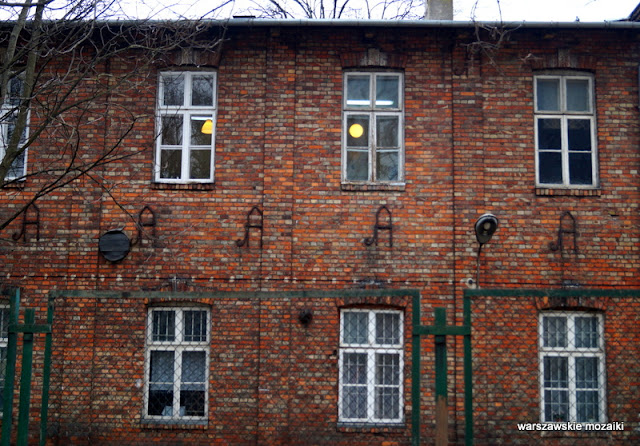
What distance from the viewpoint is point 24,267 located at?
34.7ft

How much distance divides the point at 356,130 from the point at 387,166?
29.8 inches

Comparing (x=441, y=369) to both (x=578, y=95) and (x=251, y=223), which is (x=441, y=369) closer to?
(x=251, y=223)

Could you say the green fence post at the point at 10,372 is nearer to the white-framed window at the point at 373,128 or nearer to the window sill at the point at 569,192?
the white-framed window at the point at 373,128

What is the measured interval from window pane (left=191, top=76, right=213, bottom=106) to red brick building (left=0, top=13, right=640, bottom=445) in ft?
0.16

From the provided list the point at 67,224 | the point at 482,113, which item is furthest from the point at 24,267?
the point at 482,113

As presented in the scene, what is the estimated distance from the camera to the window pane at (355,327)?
33.8 feet

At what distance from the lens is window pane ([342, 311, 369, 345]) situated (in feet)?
33.8

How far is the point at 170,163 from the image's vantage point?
1097 cm

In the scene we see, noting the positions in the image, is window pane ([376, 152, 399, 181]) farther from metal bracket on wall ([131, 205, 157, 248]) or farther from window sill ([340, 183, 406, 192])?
metal bracket on wall ([131, 205, 157, 248])

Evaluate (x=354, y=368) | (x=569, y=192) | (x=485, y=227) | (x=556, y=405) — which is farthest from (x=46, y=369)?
(x=569, y=192)

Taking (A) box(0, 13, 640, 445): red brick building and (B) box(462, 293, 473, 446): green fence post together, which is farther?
(A) box(0, 13, 640, 445): red brick building

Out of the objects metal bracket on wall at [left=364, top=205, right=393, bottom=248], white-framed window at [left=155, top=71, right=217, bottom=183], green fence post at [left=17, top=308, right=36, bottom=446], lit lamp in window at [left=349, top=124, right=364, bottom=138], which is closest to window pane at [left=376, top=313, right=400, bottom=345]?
metal bracket on wall at [left=364, top=205, right=393, bottom=248]

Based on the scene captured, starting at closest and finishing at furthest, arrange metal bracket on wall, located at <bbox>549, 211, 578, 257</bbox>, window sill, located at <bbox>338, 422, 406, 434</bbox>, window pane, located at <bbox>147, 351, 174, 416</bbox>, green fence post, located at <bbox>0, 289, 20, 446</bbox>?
green fence post, located at <bbox>0, 289, 20, 446</bbox> → window sill, located at <bbox>338, 422, 406, 434</bbox> → window pane, located at <bbox>147, 351, 174, 416</bbox> → metal bracket on wall, located at <bbox>549, 211, 578, 257</bbox>

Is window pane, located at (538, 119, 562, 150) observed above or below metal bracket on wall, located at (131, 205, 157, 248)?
above
